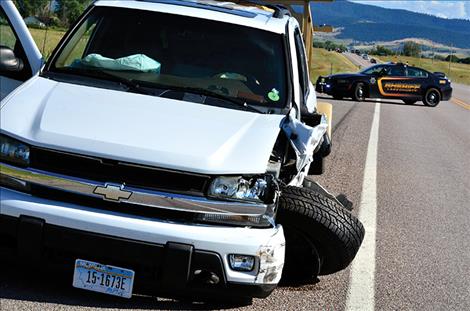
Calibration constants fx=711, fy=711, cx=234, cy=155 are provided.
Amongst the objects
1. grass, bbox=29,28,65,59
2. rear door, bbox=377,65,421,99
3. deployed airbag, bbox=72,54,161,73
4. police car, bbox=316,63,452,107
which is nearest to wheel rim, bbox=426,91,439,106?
police car, bbox=316,63,452,107

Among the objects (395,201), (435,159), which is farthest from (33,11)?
(395,201)

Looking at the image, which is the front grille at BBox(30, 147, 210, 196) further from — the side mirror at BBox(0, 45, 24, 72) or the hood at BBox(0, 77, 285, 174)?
the side mirror at BBox(0, 45, 24, 72)

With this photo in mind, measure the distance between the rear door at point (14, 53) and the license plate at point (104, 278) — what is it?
6.87 feet

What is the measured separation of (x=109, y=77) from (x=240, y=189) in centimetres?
155

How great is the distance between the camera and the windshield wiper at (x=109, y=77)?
4.77 meters

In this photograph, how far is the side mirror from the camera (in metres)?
5.17

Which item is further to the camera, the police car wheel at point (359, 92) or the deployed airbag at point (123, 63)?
the police car wheel at point (359, 92)

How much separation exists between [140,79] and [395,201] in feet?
12.5

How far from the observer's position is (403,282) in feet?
16.4

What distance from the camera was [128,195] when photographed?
3762 millimetres

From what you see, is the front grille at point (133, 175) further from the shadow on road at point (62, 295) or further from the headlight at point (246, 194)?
the shadow on road at point (62, 295)

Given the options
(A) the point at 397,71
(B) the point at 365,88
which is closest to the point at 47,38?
(B) the point at 365,88

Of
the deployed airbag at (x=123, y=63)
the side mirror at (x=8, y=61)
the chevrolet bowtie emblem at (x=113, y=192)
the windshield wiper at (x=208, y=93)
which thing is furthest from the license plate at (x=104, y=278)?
the side mirror at (x=8, y=61)

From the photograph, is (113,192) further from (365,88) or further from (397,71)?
(397,71)
